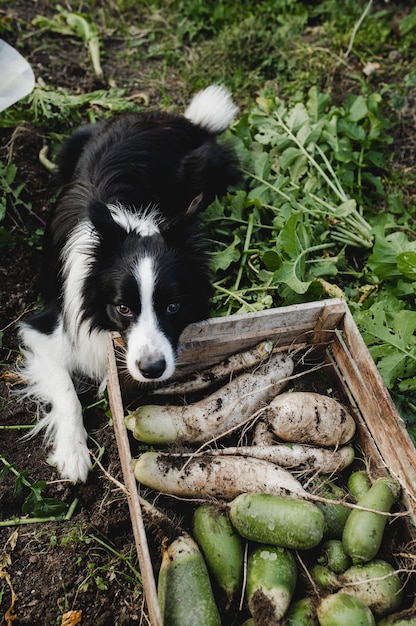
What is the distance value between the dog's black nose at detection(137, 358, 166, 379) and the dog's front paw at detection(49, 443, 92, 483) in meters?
0.78

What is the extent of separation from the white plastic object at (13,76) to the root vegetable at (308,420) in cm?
272

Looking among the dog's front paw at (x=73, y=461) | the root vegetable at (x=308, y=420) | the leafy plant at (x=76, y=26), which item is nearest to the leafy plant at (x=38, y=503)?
the dog's front paw at (x=73, y=461)

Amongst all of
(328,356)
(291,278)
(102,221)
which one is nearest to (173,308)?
(102,221)

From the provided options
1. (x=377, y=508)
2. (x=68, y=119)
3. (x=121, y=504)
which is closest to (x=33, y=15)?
(x=68, y=119)

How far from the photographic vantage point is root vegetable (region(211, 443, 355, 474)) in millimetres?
2574

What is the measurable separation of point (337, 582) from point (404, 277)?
2019mm

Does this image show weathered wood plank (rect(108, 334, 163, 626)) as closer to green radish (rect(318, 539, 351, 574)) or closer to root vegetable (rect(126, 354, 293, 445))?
root vegetable (rect(126, 354, 293, 445))

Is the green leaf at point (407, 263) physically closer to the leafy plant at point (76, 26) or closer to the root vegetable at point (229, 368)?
the root vegetable at point (229, 368)

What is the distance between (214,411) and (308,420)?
0.45 metres

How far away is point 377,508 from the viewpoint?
7.41ft

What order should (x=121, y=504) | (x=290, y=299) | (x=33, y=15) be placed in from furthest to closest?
(x=33, y=15)
(x=290, y=299)
(x=121, y=504)

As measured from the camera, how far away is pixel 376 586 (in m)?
2.12

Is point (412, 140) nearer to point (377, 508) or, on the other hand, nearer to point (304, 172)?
point (304, 172)

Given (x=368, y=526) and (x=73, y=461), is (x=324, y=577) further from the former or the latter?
(x=73, y=461)
